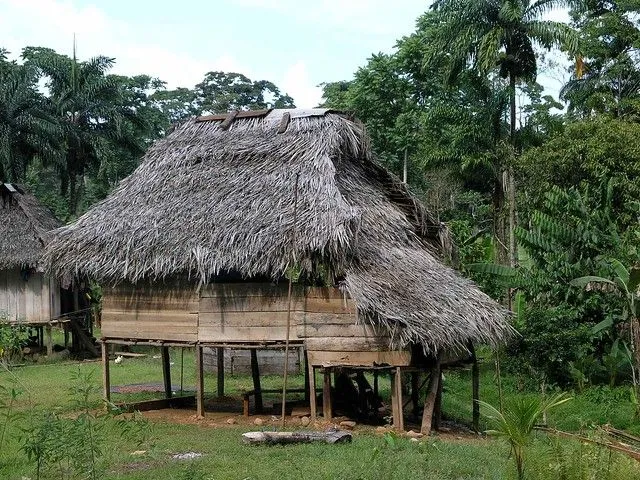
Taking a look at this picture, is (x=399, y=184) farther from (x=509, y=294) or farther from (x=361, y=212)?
(x=509, y=294)

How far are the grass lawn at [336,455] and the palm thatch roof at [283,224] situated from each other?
6.22 feet

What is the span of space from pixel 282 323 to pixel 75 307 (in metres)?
12.6

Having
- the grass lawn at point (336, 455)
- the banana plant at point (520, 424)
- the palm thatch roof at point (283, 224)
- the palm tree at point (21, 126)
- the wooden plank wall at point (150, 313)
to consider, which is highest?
the palm tree at point (21, 126)

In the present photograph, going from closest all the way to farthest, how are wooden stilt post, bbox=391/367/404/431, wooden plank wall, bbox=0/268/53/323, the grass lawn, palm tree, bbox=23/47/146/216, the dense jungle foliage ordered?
1. the grass lawn
2. wooden stilt post, bbox=391/367/404/431
3. the dense jungle foliage
4. wooden plank wall, bbox=0/268/53/323
5. palm tree, bbox=23/47/146/216

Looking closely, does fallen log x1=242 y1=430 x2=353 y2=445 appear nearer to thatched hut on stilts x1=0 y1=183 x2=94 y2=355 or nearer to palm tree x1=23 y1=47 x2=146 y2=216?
thatched hut on stilts x1=0 y1=183 x2=94 y2=355

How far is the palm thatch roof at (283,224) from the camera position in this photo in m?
12.9

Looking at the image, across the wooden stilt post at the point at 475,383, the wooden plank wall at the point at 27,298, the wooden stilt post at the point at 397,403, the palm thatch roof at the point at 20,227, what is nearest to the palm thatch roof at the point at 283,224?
the wooden stilt post at the point at 397,403

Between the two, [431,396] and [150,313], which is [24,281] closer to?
[150,313]

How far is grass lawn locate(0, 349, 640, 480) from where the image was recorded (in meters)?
6.32

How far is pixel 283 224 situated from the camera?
44.0 ft

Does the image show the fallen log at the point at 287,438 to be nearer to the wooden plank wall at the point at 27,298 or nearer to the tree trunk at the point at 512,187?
the tree trunk at the point at 512,187

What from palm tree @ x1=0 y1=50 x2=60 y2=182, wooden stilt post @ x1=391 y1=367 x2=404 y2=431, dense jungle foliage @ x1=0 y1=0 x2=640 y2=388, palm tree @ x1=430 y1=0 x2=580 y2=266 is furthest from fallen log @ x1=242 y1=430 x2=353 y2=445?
palm tree @ x1=0 y1=50 x2=60 y2=182

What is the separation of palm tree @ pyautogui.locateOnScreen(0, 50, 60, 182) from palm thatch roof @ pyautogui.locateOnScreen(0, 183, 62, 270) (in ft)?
15.1

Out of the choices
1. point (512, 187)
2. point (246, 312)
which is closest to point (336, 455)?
point (246, 312)
